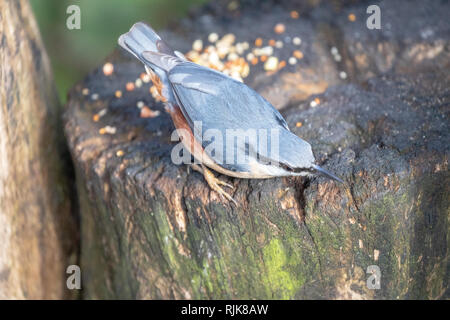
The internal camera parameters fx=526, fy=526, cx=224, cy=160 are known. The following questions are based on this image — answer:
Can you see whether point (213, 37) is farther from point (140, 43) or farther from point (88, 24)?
point (88, 24)

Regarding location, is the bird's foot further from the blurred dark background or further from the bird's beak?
the blurred dark background

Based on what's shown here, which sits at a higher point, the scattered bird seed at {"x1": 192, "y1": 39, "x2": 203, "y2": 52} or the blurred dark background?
the blurred dark background

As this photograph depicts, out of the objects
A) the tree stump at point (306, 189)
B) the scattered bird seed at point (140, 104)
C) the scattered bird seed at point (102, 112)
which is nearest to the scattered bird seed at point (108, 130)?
the tree stump at point (306, 189)

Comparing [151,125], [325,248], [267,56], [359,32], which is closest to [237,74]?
[267,56]

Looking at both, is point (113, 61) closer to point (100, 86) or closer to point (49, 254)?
point (100, 86)

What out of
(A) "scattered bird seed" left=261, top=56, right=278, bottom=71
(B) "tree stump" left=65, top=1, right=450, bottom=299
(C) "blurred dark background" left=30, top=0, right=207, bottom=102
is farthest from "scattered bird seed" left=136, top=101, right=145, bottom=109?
(C) "blurred dark background" left=30, top=0, right=207, bottom=102

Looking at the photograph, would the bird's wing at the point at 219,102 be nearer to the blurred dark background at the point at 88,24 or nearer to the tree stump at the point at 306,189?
the tree stump at the point at 306,189
